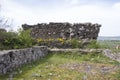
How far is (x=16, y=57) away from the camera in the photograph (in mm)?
11953

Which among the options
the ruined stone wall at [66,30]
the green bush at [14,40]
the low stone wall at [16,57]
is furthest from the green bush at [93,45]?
the green bush at [14,40]

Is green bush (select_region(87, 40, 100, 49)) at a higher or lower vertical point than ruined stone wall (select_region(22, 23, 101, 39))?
lower

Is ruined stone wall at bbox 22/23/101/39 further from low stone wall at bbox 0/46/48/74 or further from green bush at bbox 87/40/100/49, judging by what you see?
low stone wall at bbox 0/46/48/74

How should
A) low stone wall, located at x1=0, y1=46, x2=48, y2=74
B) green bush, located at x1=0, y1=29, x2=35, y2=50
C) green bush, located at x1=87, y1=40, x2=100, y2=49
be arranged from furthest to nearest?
green bush, located at x1=87, y1=40, x2=100, y2=49
green bush, located at x1=0, y1=29, x2=35, y2=50
low stone wall, located at x1=0, y1=46, x2=48, y2=74

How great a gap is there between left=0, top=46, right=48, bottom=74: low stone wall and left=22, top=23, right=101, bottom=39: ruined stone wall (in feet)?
24.0

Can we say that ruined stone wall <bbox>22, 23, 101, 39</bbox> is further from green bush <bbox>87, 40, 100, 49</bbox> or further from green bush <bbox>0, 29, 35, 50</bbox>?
green bush <bbox>0, 29, 35, 50</bbox>

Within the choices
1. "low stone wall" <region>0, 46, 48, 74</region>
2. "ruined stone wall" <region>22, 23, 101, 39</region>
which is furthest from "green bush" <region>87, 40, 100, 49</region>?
"low stone wall" <region>0, 46, 48, 74</region>

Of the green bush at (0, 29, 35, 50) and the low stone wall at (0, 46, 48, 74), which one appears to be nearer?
the low stone wall at (0, 46, 48, 74)

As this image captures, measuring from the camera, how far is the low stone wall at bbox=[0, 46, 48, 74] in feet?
34.6

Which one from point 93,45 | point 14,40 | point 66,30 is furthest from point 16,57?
point 66,30

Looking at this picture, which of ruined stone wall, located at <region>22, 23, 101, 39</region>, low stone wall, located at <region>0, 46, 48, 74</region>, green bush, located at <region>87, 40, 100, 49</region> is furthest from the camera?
ruined stone wall, located at <region>22, 23, 101, 39</region>

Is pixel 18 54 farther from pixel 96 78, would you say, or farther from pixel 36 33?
pixel 36 33

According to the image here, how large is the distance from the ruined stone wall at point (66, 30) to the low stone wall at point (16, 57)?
7305 millimetres

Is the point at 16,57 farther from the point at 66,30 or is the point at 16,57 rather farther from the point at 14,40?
the point at 66,30
